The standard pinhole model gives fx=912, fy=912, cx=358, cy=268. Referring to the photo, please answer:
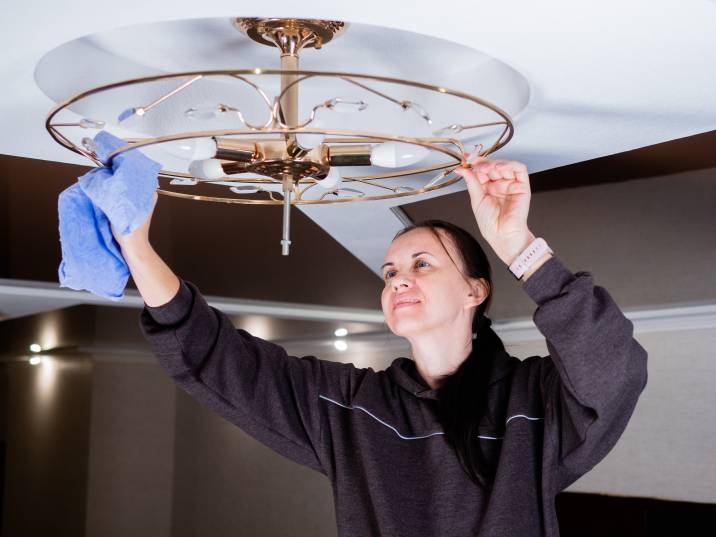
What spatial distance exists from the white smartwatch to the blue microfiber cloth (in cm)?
55

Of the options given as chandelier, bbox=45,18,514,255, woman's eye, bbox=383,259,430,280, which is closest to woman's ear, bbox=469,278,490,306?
woman's eye, bbox=383,259,430,280

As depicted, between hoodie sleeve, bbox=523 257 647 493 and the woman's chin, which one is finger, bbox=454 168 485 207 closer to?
hoodie sleeve, bbox=523 257 647 493

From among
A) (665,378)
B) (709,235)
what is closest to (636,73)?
(709,235)

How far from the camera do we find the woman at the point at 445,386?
53.7 inches

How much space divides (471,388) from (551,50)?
64 cm

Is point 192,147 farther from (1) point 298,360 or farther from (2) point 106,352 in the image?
(2) point 106,352

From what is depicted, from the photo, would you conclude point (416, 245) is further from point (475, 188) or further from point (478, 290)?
point (475, 188)

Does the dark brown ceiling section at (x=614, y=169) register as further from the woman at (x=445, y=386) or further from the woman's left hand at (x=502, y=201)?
the woman's left hand at (x=502, y=201)

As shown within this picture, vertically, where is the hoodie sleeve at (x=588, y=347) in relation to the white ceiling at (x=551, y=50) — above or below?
below

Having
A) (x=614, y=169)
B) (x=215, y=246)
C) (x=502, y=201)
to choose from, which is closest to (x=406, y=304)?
(x=502, y=201)

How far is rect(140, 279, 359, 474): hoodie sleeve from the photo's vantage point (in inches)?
62.5

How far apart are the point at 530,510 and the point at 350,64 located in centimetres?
83

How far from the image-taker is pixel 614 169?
2.27 meters

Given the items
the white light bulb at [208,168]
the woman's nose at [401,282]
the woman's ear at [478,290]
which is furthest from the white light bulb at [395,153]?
the woman's ear at [478,290]
